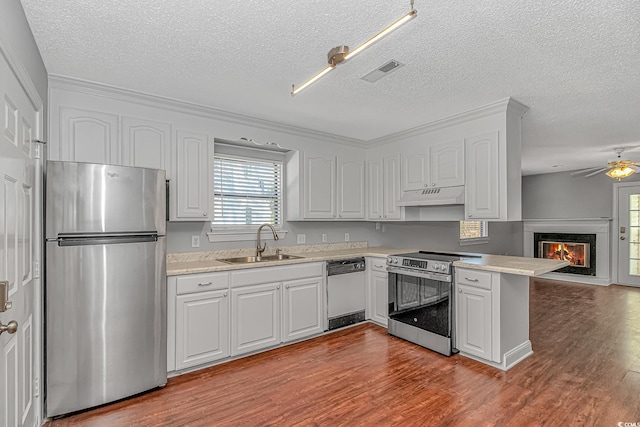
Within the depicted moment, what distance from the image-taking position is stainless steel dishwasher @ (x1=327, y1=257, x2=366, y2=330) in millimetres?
3816

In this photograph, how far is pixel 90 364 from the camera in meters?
2.32

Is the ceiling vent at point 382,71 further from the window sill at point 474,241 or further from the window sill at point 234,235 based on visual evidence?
the window sill at point 474,241

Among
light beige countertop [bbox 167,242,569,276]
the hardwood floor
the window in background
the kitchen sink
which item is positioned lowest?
the hardwood floor

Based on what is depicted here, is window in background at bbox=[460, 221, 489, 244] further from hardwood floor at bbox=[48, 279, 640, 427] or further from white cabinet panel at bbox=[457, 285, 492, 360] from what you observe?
white cabinet panel at bbox=[457, 285, 492, 360]

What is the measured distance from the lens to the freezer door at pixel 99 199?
7.34ft

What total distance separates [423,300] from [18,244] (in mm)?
3250

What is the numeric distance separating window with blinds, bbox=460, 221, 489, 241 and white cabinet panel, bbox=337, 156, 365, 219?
1.81 meters

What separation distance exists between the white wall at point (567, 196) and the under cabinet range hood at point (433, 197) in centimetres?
522

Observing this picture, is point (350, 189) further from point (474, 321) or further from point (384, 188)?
point (474, 321)

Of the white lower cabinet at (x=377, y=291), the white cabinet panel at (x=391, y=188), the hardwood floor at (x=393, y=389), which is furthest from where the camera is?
the white cabinet panel at (x=391, y=188)

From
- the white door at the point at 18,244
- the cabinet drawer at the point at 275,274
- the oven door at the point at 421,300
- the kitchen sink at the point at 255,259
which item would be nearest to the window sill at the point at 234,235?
the kitchen sink at the point at 255,259

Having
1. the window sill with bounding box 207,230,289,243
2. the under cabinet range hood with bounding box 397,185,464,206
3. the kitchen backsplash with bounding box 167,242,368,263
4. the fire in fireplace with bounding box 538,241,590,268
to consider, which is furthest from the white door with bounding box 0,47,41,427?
the fire in fireplace with bounding box 538,241,590,268

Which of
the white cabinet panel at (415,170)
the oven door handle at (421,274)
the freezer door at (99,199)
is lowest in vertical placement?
the oven door handle at (421,274)

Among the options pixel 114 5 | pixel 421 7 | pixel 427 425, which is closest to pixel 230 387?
pixel 427 425
